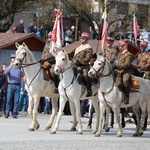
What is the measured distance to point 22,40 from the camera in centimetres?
3644

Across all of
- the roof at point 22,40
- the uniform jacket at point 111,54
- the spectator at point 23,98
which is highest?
the roof at point 22,40

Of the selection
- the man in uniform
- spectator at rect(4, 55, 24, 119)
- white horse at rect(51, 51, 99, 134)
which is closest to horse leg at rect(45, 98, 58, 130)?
white horse at rect(51, 51, 99, 134)

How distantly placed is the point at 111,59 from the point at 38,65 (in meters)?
2.42

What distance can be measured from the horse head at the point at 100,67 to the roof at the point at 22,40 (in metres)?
15.1

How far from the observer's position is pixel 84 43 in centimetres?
2214

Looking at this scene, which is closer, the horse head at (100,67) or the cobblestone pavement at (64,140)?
the cobblestone pavement at (64,140)

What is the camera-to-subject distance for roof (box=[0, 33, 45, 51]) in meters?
35.5

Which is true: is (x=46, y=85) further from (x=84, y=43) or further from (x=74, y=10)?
(x=74, y=10)

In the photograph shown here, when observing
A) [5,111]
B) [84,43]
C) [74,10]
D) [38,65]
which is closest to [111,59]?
[84,43]

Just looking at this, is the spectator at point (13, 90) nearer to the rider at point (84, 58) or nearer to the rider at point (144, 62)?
the rider at point (144, 62)

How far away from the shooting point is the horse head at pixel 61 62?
20723 mm

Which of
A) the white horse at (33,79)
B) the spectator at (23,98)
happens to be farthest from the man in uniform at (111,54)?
the spectator at (23,98)

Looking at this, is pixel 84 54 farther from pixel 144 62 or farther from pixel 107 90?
pixel 144 62

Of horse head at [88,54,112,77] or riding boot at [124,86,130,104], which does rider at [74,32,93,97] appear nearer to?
horse head at [88,54,112,77]
